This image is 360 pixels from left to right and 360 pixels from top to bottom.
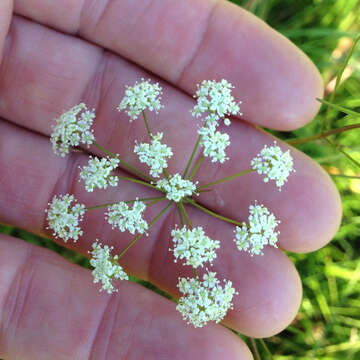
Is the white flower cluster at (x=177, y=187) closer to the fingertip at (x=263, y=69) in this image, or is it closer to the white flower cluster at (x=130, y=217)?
the white flower cluster at (x=130, y=217)

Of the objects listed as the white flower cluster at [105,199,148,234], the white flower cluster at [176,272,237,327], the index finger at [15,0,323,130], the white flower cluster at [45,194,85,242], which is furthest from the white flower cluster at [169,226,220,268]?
the index finger at [15,0,323,130]

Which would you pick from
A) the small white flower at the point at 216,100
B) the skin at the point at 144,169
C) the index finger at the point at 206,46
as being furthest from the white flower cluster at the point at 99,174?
the index finger at the point at 206,46

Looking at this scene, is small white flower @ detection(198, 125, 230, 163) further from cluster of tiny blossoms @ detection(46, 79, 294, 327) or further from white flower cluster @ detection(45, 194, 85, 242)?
white flower cluster @ detection(45, 194, 85, 242)

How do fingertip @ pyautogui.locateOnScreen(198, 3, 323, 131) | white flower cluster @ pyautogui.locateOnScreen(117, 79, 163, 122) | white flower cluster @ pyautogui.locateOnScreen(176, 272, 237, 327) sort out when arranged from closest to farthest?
white flower cluster @ pyautogui.locateOnScreen(176, 272, 237, 327), white flower cluster @ pyautogui.locateOnScreen(117, 79, 163, 122), fingertip @ pyautogui.locateOnScreen(198, 3, 323, 131)

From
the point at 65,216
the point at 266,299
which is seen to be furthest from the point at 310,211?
the point at 65,216

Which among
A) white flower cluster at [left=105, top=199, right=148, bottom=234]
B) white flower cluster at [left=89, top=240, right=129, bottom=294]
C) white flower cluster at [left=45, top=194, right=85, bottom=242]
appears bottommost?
white flower cluster at [left=89, top=240, right=129, bottom=294]

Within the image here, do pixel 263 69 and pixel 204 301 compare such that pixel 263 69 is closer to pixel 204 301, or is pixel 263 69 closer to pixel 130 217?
pixel 130 217
